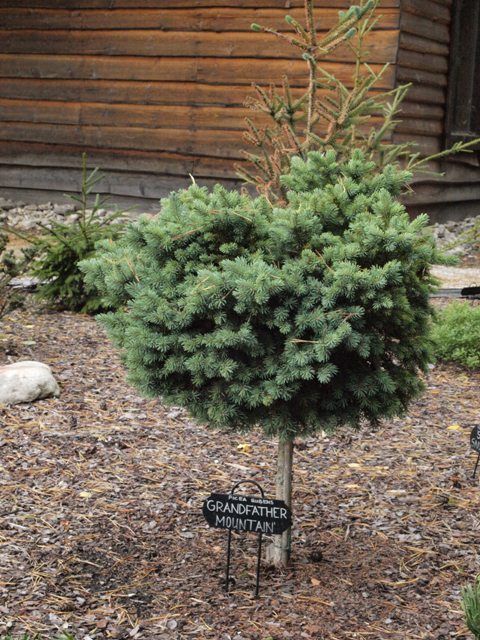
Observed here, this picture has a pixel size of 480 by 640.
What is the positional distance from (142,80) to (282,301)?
8938 millimetres

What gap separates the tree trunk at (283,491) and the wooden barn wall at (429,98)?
7.12 m

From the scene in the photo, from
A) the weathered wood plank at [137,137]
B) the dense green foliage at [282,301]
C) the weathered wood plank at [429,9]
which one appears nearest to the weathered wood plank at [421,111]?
the weathered wood plank at [429,9]

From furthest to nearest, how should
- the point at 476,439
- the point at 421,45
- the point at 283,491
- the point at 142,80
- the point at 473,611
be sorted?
the point at 142,80 < the point at 421,45 < the point at 476,439 < the point at 283,491 < the point at 473,611

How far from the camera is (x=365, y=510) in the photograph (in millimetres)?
4012

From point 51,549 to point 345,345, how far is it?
4.61ft

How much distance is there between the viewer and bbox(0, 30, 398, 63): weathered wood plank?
32.2 feet

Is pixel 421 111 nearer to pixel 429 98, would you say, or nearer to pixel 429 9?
pixel 429 98

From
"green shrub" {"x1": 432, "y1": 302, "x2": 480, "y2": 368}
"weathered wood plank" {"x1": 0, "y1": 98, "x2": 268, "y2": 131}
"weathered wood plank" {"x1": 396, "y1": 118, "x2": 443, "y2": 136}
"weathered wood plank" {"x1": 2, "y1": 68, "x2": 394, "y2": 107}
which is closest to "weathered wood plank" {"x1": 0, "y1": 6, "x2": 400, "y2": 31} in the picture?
"weathered wood plank" {"x1": 2, "y1": 68, "x2": 394, "y2": 107}

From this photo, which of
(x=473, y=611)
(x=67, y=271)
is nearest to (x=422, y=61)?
(x=67, y=271)

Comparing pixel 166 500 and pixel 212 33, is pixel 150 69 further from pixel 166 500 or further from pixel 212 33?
pixel 166 500

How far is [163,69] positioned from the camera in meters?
11.2

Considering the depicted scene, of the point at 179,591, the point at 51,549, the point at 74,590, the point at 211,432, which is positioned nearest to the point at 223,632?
the point at 179,591

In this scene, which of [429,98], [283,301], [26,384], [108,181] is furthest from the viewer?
[108,181]

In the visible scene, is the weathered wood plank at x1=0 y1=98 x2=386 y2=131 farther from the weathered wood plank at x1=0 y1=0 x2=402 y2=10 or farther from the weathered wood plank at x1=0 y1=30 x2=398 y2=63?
the weathered wood plank at x1=0 y1=0 x2=402 y2=10
